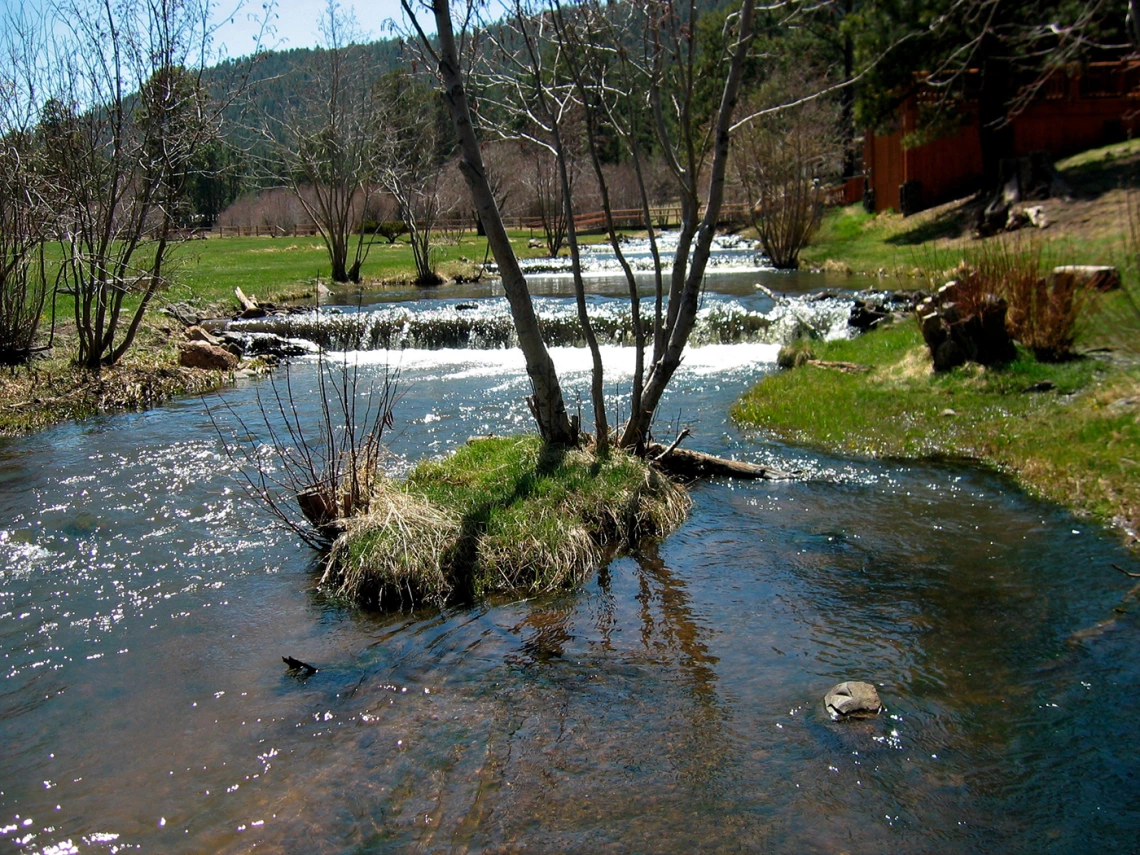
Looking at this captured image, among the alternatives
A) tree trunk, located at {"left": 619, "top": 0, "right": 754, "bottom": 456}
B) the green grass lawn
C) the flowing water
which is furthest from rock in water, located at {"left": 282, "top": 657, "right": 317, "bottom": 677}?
the green grass lawn

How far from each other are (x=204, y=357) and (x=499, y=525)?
10018mm

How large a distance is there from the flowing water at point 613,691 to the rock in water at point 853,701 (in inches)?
3.3

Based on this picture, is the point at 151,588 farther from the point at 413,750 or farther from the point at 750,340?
the point at 750,340

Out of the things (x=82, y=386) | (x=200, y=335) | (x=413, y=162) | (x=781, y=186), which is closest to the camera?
(x=82, y=386)

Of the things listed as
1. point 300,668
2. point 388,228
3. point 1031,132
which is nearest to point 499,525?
point 300,668

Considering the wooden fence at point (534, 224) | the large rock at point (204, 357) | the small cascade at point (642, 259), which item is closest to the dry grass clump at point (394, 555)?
the large rock at point (204, 357)

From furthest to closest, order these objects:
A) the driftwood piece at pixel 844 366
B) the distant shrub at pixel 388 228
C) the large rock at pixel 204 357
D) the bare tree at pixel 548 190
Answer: the distant shrub at pixel 388 228 < the bare tree at pixel 548 190 < the large rock at pixel 204 357 < the driftwood piece at pixel 844 366

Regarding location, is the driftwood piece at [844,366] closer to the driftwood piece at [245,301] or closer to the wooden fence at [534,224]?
the driftwood piece at [245,301]

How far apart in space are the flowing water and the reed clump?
24 cm

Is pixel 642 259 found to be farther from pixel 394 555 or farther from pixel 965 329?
pixel 394 555

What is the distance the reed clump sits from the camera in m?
6.01

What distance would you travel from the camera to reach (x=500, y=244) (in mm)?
7168

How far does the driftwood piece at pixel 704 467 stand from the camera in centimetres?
830

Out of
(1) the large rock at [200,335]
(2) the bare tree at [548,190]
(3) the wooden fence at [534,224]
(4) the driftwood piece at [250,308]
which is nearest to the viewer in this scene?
(1) the large rock at [200,335]
